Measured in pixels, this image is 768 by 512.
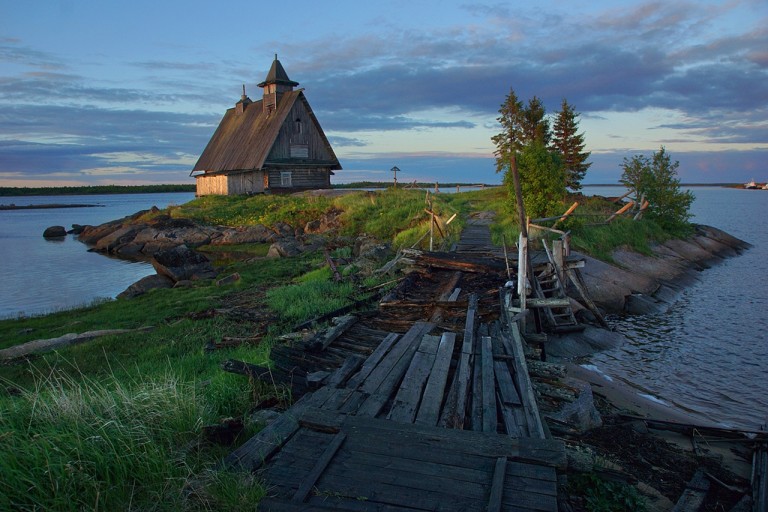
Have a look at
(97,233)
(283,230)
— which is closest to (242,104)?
(97,233)

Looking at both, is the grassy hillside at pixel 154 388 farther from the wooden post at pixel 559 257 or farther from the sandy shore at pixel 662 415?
the sandy shore at pixel 662 415

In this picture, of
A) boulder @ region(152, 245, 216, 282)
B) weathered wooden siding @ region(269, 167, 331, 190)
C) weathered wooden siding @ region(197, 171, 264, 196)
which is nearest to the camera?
boulder @ region(152, 245, 216, 282)

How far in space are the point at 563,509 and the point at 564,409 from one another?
293 cm

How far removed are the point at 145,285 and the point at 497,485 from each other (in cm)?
1853

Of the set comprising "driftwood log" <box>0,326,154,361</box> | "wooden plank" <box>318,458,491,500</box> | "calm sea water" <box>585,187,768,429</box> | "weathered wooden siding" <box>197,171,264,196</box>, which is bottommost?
"calm sea water" <box>585,187,768,429</box>

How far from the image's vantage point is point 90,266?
28.1 m

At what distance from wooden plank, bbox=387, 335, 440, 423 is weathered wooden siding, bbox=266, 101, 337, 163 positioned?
35.2m

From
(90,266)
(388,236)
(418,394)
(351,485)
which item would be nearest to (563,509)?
(351,485)

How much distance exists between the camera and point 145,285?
1956 centimetres

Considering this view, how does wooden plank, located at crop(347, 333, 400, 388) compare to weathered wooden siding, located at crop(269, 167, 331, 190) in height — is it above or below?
below

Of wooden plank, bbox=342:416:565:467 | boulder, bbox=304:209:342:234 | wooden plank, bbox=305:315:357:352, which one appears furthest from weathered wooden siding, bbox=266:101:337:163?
wooden plank, bbox=342:416:565:467

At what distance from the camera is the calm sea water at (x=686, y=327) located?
10.5m

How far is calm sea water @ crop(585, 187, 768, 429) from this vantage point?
10117mm

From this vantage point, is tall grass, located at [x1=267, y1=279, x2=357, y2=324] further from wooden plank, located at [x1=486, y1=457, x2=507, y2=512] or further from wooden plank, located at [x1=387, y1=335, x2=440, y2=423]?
wooden plank, located at [x1=486, y1=457, x2=507, y2=512]
